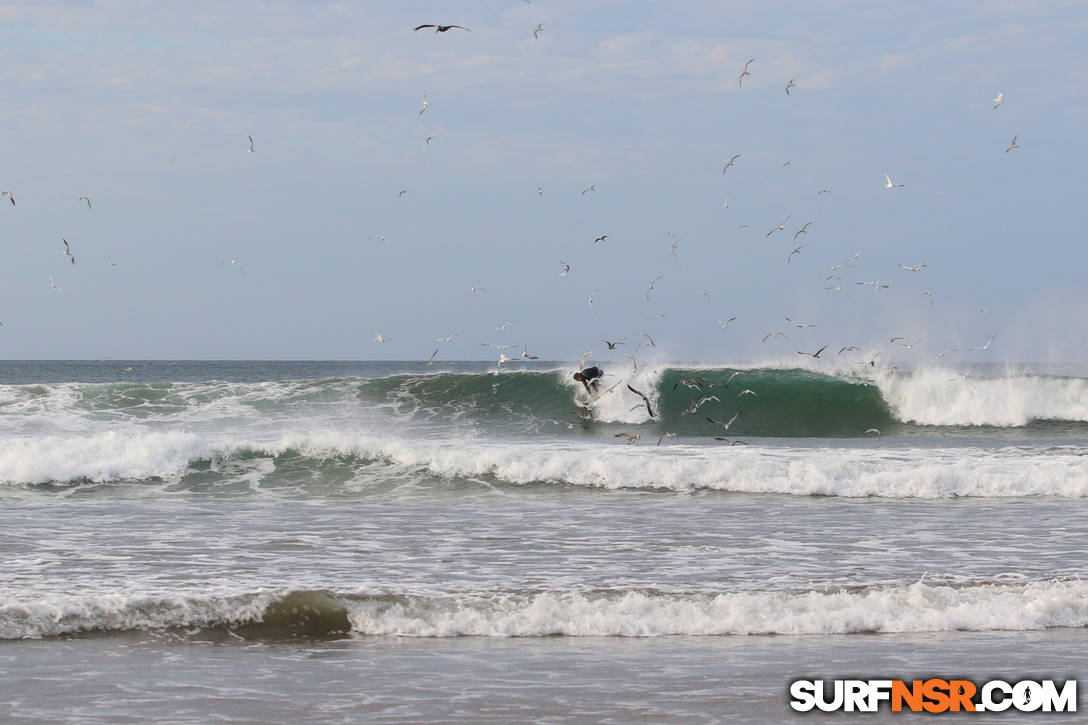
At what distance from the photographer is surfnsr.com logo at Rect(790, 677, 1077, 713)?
613cm

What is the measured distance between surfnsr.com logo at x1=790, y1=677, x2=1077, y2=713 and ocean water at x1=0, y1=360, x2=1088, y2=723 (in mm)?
183

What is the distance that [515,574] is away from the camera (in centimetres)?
975

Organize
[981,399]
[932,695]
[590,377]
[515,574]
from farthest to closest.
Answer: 1. [590,377]
2. [981,399]
3. [515,574]
4. [932,695]

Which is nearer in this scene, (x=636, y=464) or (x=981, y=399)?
(x=636, y=464)

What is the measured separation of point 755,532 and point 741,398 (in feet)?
64.5

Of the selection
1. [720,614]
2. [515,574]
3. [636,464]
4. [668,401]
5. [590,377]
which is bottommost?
[720,614]

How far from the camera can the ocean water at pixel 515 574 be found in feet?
21.6

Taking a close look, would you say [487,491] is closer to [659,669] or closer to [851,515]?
[851,515]

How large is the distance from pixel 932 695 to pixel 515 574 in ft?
14.1

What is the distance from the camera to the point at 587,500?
1603 centimetres

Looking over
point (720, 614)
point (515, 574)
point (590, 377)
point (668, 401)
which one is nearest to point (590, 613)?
point (720, 614)

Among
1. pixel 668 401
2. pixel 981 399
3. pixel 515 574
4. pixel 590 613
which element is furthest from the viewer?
pixel 668 401

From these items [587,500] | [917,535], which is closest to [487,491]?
[587,500]

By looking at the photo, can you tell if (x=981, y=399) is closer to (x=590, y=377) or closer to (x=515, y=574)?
(x=590, y=377)
